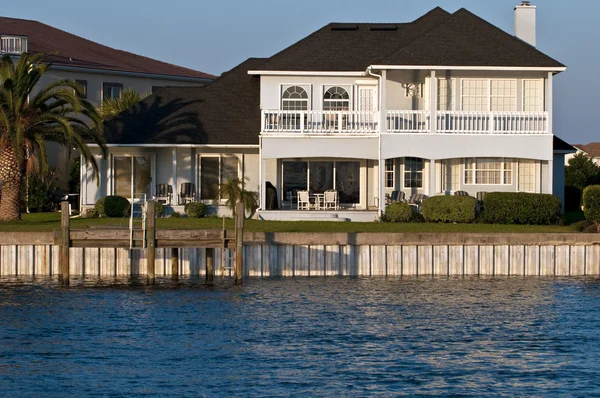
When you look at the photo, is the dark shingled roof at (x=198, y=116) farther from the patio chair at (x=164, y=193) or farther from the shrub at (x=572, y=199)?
the shrub at (x=572, y=199)

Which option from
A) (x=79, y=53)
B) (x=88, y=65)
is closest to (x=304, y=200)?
(x=88, y=65)

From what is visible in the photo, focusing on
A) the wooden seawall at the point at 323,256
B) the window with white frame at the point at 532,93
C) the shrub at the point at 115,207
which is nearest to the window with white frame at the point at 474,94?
the window with white frame at the point at 532,93

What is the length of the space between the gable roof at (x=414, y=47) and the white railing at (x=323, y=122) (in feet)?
6.93

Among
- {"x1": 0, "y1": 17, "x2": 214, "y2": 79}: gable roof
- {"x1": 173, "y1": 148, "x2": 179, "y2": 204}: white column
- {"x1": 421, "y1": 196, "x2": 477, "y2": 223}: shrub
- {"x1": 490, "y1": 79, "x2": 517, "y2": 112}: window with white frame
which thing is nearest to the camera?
{"x1": 421, "y1": 196, "x2": 477, "y2": 223}: shrub

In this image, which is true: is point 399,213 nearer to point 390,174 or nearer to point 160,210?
point 390,174

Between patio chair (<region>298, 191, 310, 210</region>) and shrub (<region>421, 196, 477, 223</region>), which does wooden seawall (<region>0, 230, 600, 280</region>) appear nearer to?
shrub (<region>421, 196, 477, 223</region>)

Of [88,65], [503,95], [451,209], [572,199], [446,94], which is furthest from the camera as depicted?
[88,65]

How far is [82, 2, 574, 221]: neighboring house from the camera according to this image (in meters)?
40.9

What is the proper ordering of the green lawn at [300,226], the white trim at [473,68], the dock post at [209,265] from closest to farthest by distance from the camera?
the dock post at [209,265] → the green lawn at [300,226] → the white trim at [473,68]

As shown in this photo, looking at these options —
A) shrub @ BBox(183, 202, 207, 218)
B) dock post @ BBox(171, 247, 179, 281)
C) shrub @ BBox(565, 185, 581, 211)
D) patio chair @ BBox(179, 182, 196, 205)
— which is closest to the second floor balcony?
shrub @ BBox(183, 202, 207, 218)

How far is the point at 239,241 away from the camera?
102ft

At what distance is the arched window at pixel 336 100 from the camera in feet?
143

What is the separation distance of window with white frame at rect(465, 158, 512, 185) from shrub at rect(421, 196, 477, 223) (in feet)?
12.5

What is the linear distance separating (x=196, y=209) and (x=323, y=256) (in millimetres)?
9536
